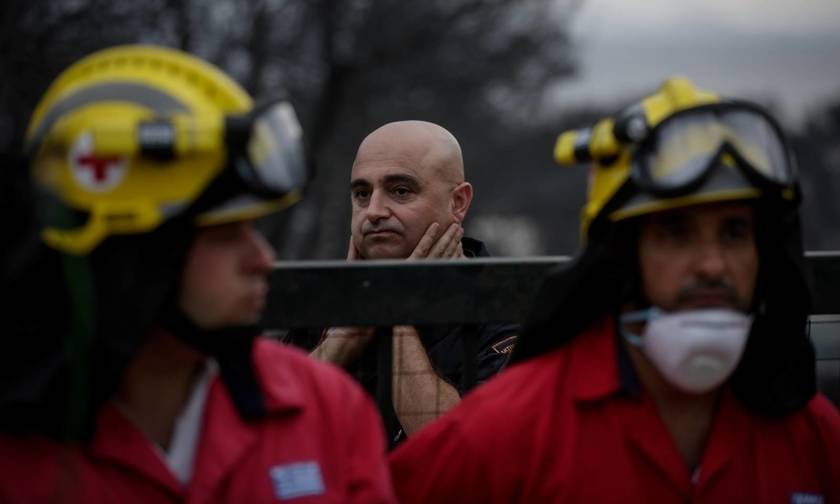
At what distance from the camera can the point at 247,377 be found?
361cm

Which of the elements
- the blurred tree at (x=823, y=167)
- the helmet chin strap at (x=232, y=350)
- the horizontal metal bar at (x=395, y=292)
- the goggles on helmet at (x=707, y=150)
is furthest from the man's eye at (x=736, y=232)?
the blurred tree at (x=823, y=167)

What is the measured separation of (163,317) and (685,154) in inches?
51.9

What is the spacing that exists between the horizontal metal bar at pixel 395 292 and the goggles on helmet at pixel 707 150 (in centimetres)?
66

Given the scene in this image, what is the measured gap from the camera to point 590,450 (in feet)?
12.4

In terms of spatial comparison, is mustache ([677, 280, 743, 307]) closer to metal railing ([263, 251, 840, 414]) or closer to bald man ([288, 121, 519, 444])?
metal railing ([263, 251, 840, 414])

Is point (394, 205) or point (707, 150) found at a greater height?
point (707, 150)

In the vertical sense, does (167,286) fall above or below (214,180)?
below

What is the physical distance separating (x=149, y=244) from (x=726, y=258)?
1.43m

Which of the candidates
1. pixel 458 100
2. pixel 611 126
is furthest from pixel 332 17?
pixel 611 126

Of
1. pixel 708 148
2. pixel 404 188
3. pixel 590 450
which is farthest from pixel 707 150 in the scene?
pixel 404 188

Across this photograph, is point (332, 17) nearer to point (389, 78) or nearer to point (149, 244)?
point (389, 78)

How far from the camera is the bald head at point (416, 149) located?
6480 mm

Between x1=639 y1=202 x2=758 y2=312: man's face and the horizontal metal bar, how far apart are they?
1.73 feet

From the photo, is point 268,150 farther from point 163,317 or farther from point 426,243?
point 426,243
